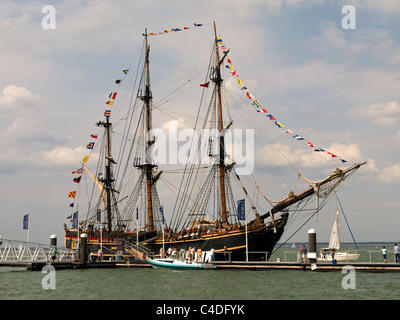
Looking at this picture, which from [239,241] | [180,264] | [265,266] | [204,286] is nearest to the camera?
[204,286]

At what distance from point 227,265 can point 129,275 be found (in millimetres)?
9290

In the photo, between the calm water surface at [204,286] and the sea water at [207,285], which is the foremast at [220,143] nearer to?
the sea water at [207,285]

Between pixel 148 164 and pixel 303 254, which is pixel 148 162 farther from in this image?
pixel 303 254

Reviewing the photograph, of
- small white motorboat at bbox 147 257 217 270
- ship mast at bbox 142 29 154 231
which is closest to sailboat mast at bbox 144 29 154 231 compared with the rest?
ship mast at bbox 142 29 154 231

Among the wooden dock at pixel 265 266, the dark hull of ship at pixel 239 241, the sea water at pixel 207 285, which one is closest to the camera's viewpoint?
the sea water at pixel 207 285

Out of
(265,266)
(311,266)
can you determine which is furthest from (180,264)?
(311,266)

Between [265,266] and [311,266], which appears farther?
[265,266]

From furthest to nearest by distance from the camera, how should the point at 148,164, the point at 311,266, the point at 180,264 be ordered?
1. the point at 148,164
2. the point at 180,264
3. the point at 311,266

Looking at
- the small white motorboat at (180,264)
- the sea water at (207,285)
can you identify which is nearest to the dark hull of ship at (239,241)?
the small white motorboat at (180,264)

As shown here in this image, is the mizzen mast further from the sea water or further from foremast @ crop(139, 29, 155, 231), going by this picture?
→ the sea water

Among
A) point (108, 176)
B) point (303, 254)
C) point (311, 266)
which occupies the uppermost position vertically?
point (108, 176)
